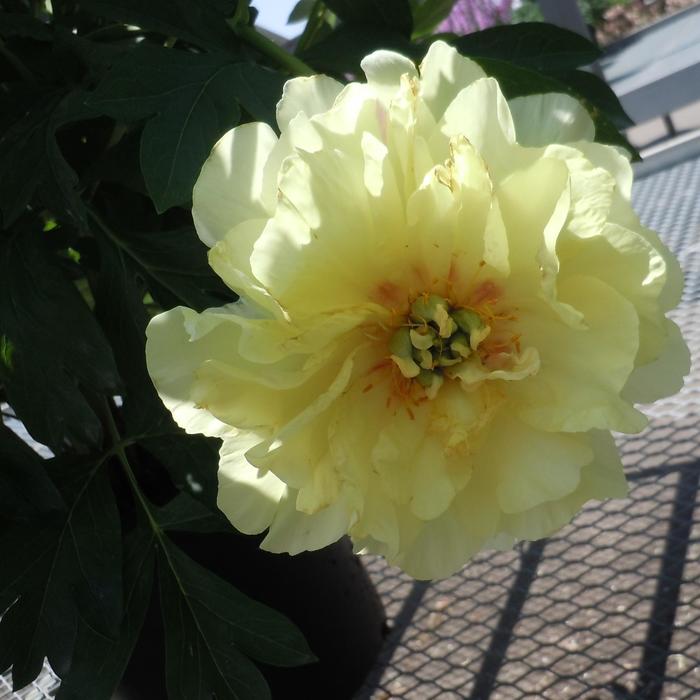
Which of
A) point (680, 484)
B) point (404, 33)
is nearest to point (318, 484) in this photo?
point (404, 33)

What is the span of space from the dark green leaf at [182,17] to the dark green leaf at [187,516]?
11.3 inches

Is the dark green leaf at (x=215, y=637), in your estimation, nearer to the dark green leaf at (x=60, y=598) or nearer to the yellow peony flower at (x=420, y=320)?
the dark green leaf at (x=60, y=598)

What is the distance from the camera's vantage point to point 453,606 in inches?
32.6

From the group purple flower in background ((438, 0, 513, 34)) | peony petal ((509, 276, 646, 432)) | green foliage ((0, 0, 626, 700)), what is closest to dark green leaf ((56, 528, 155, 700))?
green foliage ((0, 0, 626, 700))

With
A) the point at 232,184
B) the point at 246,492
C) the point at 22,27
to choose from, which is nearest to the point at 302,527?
the point at 246,492

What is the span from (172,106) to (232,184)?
0.15 metres

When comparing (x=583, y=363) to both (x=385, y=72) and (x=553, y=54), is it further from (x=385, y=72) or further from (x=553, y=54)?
(x=553, y=54)

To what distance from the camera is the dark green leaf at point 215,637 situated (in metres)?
0.58

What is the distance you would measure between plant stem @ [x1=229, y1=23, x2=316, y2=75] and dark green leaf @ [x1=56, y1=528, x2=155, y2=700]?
327 millimetres

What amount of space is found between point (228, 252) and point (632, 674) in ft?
1.64

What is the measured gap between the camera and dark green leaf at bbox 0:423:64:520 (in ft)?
1.86

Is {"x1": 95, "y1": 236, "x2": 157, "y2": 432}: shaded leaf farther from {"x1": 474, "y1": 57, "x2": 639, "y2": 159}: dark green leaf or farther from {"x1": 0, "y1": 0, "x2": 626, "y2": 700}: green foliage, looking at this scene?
{"x1": 474, "y1": 57, "x2": 639, "y2": 159}: dark green leaf

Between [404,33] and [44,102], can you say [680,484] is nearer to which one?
[404,33]

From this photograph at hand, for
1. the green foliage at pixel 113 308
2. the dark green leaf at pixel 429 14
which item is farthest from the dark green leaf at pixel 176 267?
the dark green leaf at pixel 429 14
